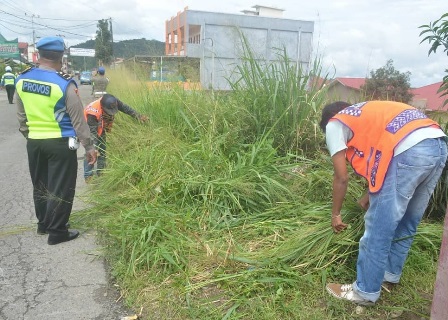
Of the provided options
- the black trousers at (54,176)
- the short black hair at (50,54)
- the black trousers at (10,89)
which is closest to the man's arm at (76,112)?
the black trousers at (54,176)

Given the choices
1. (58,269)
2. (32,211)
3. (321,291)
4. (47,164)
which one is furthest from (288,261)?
(32,211)

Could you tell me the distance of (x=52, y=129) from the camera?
348 cm

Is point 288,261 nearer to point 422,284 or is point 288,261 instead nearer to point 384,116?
point 422,284

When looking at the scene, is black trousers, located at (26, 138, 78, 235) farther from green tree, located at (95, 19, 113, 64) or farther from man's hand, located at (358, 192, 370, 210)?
green tree, located at (95, 19, 113, 64)

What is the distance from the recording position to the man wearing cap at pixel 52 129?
3396mm

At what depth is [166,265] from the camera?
2916mm

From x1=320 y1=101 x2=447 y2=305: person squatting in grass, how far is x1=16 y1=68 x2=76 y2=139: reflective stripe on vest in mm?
2360

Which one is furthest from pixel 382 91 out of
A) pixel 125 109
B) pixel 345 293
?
pixel 125 109

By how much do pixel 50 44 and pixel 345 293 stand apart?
314 centimetres

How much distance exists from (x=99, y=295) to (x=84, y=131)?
4.95ft

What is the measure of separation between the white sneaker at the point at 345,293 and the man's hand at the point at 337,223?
0.37 m

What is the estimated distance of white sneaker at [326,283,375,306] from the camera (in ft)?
8.09

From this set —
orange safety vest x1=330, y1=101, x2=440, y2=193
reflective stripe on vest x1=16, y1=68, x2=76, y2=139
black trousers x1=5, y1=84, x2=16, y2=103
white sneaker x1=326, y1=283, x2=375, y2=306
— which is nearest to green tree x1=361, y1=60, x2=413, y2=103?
orange safety vest x1=330, y1=101, x2=440, y2=193

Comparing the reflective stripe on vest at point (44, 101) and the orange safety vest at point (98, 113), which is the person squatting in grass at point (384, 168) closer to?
the reflective stripe on vest at point (44, 101)
